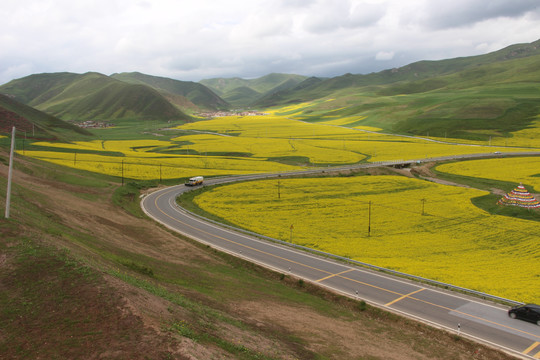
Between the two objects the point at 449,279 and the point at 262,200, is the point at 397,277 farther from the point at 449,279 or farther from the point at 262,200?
the point at 262,200

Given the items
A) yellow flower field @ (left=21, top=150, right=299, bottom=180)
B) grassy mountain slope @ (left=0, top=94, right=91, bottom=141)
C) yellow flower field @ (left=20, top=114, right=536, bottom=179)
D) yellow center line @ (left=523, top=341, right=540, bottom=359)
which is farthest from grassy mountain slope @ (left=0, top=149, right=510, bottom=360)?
grassy mountain slope @ (left=0, top=94, right=91, bottom=141)

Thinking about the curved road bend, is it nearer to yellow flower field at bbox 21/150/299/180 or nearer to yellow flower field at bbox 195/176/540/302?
yellow flower field at bbox 195/176/540/302

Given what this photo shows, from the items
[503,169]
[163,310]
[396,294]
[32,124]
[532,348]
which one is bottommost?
[532,348]

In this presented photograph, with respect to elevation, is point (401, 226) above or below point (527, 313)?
above

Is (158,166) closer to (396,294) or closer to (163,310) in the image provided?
(396,294)

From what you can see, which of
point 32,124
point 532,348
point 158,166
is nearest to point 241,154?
point 158,166

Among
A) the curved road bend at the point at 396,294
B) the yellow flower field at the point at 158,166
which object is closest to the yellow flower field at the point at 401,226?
the curved road bend at the point at 396,294

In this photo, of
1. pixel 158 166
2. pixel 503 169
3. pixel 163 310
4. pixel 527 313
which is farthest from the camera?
pixel 503 169
